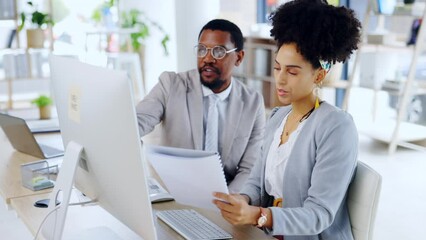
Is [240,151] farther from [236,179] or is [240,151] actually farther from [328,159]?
[328,159]

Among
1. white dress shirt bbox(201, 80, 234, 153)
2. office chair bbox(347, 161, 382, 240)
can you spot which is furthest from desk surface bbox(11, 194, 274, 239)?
white dress shirt bbox(201, 80, 234, 153)

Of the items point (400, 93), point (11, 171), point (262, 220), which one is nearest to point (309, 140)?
point (262, 220)

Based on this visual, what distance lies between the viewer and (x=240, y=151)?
8.38 feet

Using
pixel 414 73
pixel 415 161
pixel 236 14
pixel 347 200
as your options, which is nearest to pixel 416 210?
pixel 415 161

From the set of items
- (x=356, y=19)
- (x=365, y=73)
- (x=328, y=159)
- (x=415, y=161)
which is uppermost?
(x=356, y=19)

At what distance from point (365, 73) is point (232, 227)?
4277mm

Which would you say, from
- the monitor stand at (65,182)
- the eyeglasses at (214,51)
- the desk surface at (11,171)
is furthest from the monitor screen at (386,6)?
the monitor stand at (65,182)

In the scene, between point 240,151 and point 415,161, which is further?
point 415,161

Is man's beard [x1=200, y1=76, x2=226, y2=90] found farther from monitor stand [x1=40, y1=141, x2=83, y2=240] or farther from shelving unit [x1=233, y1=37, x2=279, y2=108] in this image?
shelving unit [x1=233, y1=37, x2=279, y2=108]

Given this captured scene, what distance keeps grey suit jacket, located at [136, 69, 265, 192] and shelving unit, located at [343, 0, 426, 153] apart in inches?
117

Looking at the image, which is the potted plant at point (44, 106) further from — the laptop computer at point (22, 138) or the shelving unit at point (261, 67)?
the laptop computer at point (22, 138)

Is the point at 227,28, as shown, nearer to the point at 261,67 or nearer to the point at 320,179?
the point at 320,179

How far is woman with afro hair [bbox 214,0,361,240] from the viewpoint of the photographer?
63.1 inches

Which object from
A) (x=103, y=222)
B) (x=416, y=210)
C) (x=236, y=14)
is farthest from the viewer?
(x=236, y=14)
